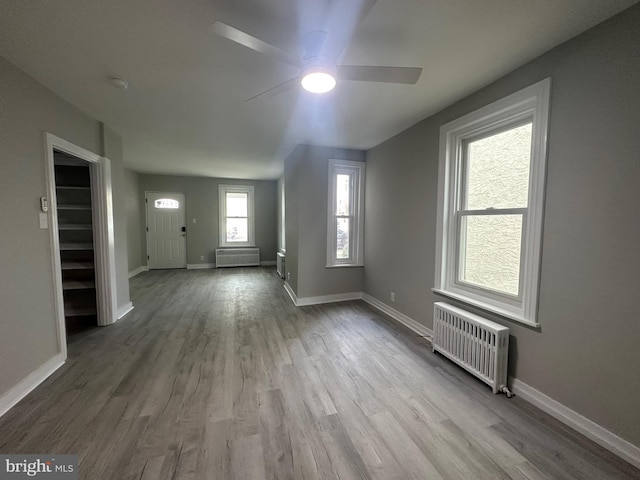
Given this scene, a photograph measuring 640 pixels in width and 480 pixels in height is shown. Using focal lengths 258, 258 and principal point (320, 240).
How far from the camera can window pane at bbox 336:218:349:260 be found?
4207 mm

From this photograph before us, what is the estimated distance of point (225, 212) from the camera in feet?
23.4

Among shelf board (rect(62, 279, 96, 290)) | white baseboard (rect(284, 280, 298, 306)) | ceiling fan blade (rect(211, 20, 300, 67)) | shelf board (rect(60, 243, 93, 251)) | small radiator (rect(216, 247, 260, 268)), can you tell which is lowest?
white baseboard (rect(284, 280, 298, 306))

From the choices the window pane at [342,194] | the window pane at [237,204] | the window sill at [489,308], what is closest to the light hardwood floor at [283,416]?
the window sill at [489,308]

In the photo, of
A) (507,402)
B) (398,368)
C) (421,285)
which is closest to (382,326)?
(421,285)

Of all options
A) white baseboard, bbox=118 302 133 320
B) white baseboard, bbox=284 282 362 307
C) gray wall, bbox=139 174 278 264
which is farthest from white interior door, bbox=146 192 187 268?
white baseboard, bbox=284 282 362 307

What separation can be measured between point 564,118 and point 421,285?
6.24 ft

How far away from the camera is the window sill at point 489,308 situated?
6.14 feet

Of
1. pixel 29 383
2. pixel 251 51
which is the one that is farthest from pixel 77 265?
pixel 251 51

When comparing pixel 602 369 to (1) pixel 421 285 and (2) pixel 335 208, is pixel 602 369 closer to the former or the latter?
(1) pixel 421 285

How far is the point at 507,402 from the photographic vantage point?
1.86 meters

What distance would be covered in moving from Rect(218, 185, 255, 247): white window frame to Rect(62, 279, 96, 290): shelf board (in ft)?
12.5

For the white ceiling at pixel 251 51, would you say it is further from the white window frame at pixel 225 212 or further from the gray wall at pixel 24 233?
the white window frame at pixel 225 212

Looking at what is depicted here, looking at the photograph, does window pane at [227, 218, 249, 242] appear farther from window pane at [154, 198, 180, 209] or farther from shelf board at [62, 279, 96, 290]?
shelf board at [62, 279, 96, 290]

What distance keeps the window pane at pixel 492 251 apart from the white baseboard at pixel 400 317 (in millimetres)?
762
